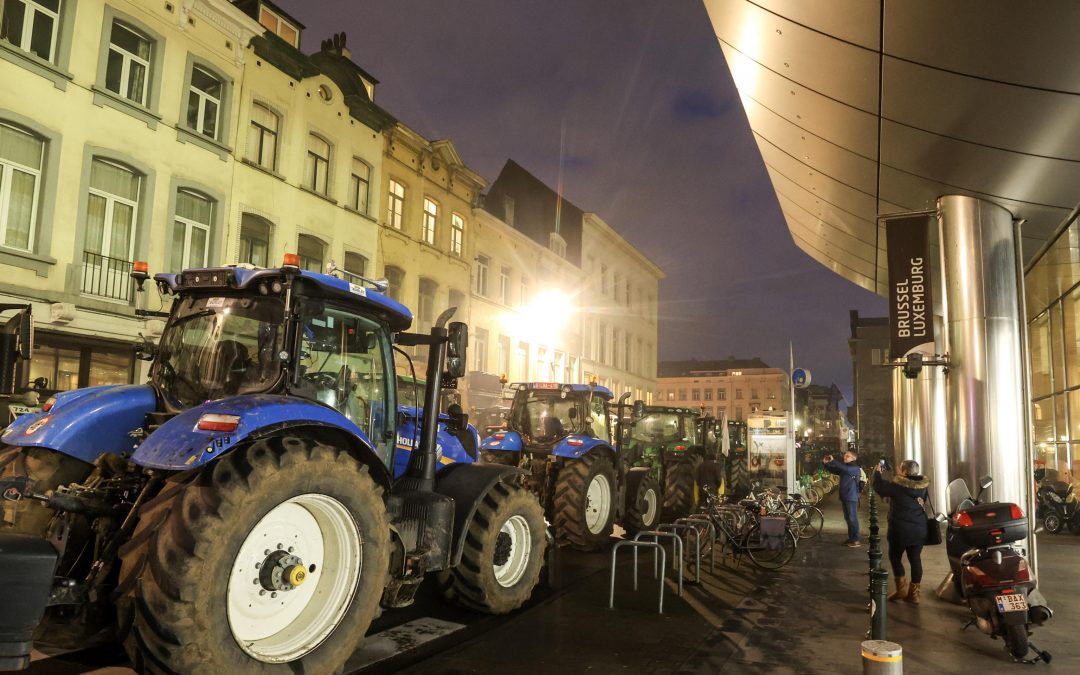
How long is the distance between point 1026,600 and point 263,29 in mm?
17756

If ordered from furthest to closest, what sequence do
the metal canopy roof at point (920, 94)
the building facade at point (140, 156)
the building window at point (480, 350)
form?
the building window at point (480, 350)
the building facade at point (140, 156)
the metal canopy roof at point (920, 94)

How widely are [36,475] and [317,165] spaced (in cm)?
1597

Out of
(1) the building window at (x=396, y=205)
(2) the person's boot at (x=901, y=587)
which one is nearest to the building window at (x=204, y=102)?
(1) the building window at (x=396, y=205)

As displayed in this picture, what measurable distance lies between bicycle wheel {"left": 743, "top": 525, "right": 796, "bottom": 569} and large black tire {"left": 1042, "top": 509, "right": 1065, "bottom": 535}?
940 centimetres

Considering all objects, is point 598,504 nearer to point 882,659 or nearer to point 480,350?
point 882,659

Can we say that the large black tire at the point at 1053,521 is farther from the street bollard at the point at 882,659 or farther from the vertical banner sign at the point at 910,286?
the street bollard at the point at 882,659

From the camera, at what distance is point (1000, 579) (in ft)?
19.4

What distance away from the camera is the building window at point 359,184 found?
20.2 meters

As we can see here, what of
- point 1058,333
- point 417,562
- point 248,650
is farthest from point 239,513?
point 1058,333

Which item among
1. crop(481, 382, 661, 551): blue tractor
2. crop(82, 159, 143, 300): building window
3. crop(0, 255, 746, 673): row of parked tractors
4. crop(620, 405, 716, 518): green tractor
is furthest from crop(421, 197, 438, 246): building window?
crop(0, 255, 746, 673): row of parked tractors

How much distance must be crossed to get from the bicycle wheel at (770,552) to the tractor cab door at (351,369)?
608 cm

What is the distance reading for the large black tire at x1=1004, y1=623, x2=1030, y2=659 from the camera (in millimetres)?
5676

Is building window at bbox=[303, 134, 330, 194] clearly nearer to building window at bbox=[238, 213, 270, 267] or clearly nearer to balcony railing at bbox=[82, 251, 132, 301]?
building window at bbox=[238, 213, 270, 267]

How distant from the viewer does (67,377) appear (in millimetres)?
13258
